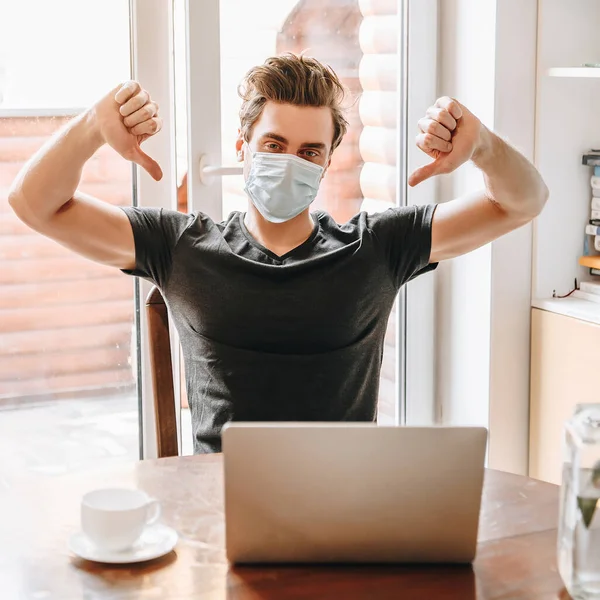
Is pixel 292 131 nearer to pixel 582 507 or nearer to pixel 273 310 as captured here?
pixel 273 310

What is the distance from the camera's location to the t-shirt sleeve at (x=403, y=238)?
1.89m

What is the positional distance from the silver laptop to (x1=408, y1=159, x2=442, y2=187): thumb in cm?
73

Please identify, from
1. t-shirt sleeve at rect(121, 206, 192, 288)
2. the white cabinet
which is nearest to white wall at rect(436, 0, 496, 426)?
the white cabinet

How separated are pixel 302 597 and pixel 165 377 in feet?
2.39

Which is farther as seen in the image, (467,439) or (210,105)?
(210,105)

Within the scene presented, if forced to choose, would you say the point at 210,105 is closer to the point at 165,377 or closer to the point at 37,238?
the point at 37,238

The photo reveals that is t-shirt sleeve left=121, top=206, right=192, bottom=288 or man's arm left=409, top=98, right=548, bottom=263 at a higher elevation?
man's arm left=409, top=98, right=548, bottom=263

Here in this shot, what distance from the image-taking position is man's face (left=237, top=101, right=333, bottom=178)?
187 centimetres

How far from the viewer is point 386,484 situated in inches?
42.3

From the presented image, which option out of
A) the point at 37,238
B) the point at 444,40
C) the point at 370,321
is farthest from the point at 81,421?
the point at 444,40

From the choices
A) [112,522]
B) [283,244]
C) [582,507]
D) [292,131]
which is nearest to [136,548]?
[112,522]

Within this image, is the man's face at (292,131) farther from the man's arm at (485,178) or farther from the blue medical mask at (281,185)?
the man's arm at (485,178)

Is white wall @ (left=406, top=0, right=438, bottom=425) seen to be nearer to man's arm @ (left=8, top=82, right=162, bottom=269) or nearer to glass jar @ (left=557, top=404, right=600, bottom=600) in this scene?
man's arm @ (left=8, top=82, right=162, bottom=269)

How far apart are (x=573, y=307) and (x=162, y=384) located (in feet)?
3.94
